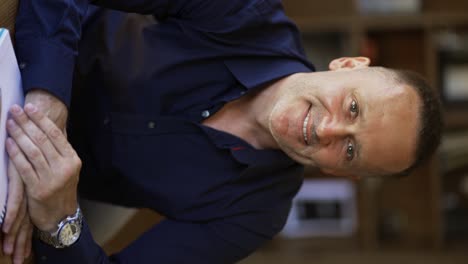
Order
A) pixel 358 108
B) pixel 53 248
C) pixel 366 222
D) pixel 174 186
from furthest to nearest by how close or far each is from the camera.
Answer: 1. pixel 366 222
2. pixel 174 186
3. pixel 358 108
4. pixel 53 248

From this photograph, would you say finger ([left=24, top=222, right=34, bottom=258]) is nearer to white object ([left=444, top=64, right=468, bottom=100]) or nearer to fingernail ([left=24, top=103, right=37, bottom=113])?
fingernail ([left=24, top=103, right=37, bottom=113])

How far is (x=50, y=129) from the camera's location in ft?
4.12

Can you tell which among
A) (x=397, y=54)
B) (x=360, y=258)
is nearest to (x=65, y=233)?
(x=360, y=258)

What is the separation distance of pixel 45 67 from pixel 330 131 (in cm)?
58

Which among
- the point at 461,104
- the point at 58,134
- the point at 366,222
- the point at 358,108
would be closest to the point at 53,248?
the point at 58,134

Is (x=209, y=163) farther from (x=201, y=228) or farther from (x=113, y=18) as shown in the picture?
(x=113, y=18)

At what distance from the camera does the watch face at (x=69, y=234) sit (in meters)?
1.33

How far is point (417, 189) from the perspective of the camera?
3316 mm

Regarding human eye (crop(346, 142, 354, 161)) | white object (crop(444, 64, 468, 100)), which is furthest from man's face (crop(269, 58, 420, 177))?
white object (crop(444, 64, 468, 100))

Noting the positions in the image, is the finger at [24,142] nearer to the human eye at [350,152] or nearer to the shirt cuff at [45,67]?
the shirt cuff at [45,67]

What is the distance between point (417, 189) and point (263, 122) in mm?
1865

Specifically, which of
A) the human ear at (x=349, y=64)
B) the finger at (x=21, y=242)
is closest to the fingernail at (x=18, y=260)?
the finger at (x=21, y=242)

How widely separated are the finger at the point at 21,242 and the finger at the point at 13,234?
0.01 meters

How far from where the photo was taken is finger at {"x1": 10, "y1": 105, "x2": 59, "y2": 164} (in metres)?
1.22
